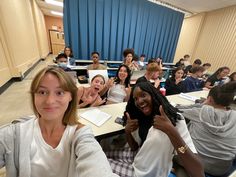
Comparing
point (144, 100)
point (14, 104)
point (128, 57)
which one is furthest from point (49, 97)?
point (128, 57)

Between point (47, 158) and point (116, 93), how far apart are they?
1.48 metres

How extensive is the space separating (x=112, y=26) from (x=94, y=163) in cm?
497

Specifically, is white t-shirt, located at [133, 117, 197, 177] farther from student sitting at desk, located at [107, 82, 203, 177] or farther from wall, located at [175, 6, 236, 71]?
wall, located at [175, 6, 236, 71]

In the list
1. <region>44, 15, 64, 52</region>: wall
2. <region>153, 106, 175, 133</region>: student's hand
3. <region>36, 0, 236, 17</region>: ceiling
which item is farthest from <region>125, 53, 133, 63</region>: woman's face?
<region>44, 15, 64, 52</region>: wall

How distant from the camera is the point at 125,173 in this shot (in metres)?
0.94

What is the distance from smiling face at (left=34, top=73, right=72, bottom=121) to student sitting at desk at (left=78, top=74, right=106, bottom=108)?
2.85 ft

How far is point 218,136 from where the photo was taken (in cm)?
102

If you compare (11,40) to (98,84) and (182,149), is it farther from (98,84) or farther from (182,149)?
(182,149)

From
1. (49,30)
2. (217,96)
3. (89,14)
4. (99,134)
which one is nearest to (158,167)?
(99,134)

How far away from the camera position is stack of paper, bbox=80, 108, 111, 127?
1247 mm

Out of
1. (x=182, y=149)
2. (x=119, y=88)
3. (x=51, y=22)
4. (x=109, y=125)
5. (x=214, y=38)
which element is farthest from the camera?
(x=51, y=22)

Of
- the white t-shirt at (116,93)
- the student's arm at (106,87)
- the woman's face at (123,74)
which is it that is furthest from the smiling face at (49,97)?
the woman's face at (123,74)

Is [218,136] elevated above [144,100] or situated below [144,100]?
below

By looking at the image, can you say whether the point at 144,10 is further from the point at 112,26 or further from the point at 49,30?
the point at 49,30
